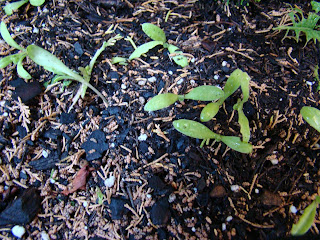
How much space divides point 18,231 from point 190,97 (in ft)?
3.83

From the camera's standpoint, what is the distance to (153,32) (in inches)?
65.4

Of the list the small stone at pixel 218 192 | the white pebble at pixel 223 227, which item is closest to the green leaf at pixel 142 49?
the small stone at pixel 218 192

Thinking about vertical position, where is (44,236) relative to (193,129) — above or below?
below

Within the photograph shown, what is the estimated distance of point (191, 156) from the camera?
139 centimetres

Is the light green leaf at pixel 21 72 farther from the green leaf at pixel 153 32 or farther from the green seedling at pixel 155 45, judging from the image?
the green leaf at pixel 153 32

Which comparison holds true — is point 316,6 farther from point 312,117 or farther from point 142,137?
point 142,137

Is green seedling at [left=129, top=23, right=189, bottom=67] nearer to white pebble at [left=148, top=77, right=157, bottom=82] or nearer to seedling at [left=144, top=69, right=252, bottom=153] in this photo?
white pebble at [left=148, top=77, right=157, bottom=82]

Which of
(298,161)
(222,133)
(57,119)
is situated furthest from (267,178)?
(57,119)

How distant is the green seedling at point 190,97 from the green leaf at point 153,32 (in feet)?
1.62

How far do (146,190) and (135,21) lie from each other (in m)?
1.23

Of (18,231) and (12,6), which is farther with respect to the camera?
(12,6)

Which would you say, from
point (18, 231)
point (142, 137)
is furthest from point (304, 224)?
point (18, 231)

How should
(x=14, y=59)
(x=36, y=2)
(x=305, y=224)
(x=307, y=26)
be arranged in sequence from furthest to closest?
(x=36, y=2), (x=307, y=26), (x=14, y=59), (x=305, y=224)

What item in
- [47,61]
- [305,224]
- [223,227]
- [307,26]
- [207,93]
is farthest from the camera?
[307,26]
